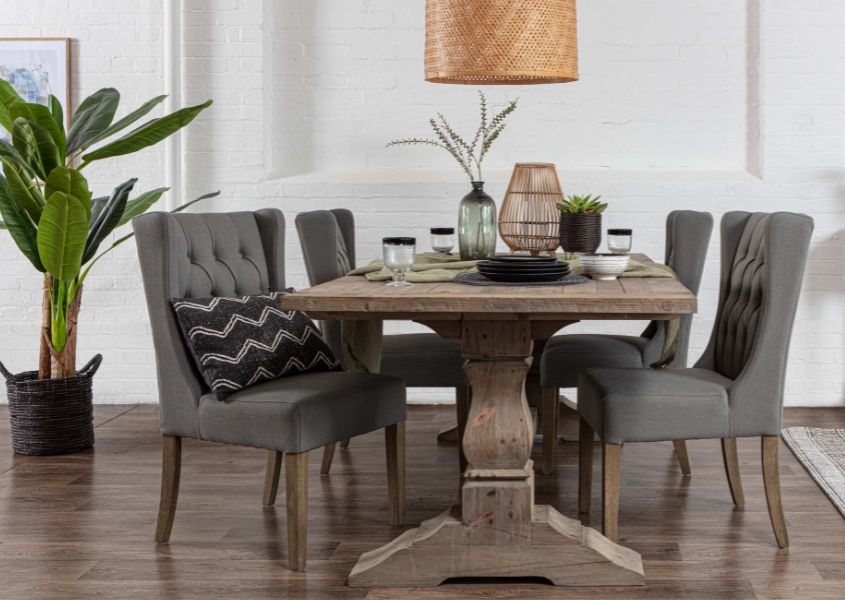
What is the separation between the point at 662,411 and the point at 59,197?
7.59ft

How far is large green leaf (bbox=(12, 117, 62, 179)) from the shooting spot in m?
4.04

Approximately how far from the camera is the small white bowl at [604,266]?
2883 mm

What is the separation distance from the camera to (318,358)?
127 inches

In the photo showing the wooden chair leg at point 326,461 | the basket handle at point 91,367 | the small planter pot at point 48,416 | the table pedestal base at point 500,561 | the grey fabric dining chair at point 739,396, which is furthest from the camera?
the basket handle at point 91,367

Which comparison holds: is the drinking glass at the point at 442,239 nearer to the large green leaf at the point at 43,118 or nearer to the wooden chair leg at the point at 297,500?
the wooden chair leg at the point at 297,500

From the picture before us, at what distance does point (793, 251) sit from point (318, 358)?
139 centimetres

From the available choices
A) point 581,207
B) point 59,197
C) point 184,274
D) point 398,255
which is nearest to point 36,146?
point 59,197

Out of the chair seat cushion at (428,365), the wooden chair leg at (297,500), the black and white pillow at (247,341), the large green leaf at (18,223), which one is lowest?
the wooden chair leg at (297,500)

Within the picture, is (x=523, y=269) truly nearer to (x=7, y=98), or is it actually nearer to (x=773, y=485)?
(x=773, y=485)

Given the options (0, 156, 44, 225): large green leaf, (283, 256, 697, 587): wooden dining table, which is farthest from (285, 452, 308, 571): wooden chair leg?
(0, 156, 44, 225): large green leaf

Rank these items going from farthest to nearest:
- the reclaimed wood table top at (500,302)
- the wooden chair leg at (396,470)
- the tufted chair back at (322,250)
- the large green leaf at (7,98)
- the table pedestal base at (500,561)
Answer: the large green leaf at (7,98) < the tufted chair back at (322,250) < the wooden chair leg at (396,470) < the table pedestal base at (500,561) < the reclaimed wood table top at (500,302)

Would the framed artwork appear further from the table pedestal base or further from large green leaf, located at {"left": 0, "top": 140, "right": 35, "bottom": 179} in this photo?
the table pedestal base

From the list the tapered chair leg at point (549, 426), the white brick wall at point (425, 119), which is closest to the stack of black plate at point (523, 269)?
the tapered chair leg at point (549, 426)

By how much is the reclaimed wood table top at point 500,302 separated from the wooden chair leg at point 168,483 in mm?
672
